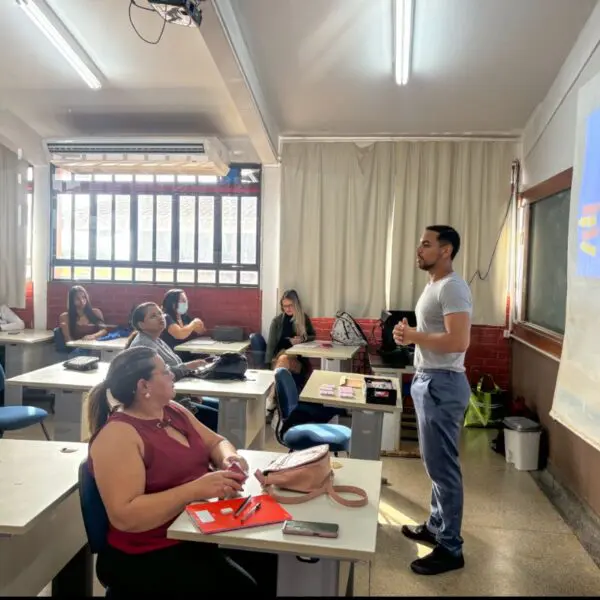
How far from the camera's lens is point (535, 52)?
3.75m

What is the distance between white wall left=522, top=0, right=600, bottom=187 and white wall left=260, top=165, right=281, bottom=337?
2570mm

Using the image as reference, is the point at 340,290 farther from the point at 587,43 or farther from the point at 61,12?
the point at 61,12

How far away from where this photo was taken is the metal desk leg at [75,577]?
1998mm

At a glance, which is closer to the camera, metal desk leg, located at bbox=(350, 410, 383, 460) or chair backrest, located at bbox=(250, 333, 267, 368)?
metal desk leg, located at bbox=(350, 410, 383, 460)

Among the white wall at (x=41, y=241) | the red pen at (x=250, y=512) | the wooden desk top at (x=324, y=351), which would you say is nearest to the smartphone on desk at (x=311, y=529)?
the red pen at (x=250, y=512)

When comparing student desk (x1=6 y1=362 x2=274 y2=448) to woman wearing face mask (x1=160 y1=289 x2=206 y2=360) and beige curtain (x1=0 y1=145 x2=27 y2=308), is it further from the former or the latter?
beige curtain (x1=0 y1=145 x2=27 y2=308)

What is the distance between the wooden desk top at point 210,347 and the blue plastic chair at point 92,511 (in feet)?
10.8

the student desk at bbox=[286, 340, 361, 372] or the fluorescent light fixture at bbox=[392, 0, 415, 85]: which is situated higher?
the fluorescent light fixture at bbox=[392, 0, 415, 85]

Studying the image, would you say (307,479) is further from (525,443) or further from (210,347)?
(210,347)

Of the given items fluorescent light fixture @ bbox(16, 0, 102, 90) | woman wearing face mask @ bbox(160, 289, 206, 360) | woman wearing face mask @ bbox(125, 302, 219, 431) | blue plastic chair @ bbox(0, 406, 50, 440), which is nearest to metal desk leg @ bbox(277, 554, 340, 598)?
woman wearing face mask @ bbox(125, 302, 219, 431)

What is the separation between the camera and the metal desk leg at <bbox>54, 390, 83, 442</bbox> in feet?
11.3

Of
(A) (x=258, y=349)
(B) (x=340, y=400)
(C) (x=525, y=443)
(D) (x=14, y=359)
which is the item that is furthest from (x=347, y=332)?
(D) (x=14, y=359)

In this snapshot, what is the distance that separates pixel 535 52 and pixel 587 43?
441mm

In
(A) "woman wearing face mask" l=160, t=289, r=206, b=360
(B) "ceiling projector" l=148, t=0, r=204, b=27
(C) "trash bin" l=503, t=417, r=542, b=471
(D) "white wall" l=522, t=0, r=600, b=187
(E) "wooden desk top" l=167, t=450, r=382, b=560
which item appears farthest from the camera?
(A) "woman wearing face mask" l=160, t=289, r=206, b=360
